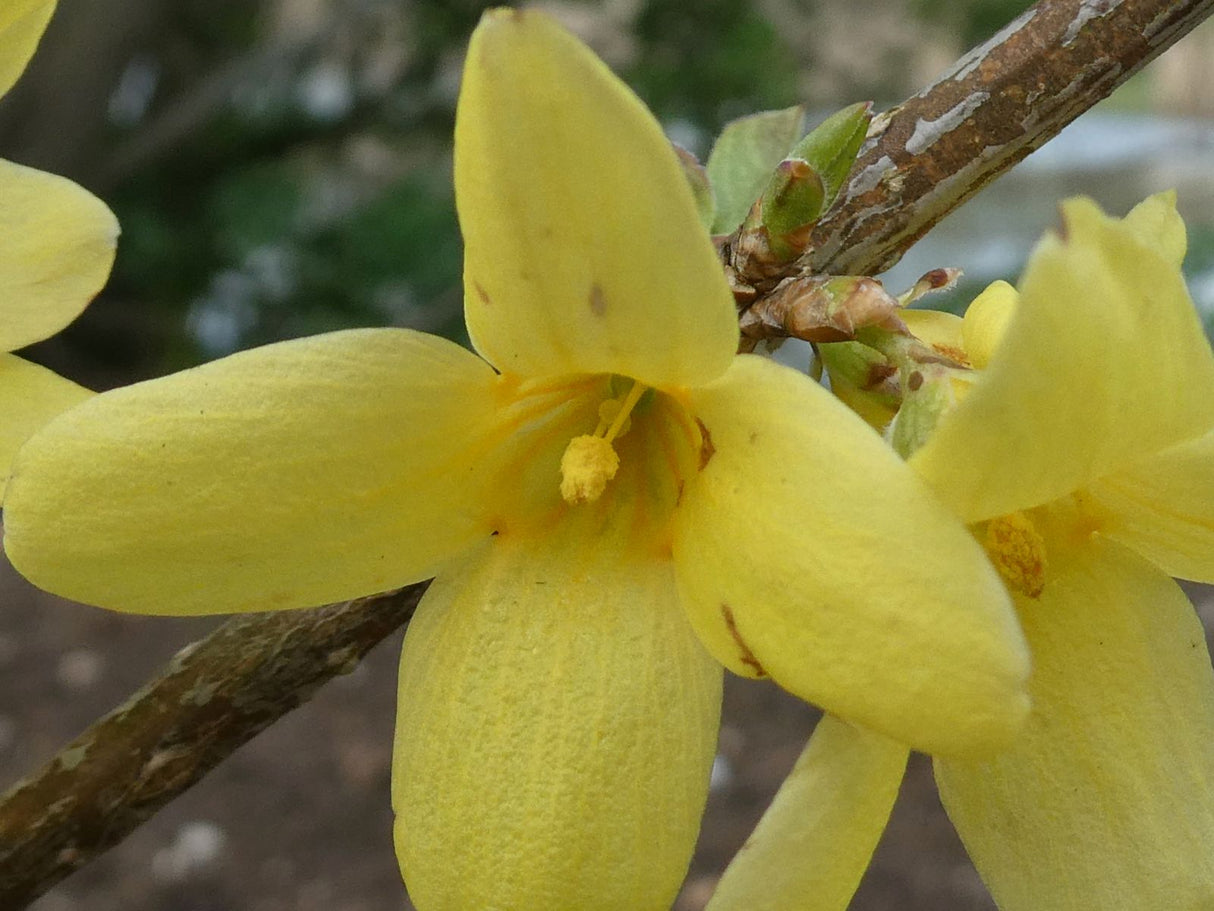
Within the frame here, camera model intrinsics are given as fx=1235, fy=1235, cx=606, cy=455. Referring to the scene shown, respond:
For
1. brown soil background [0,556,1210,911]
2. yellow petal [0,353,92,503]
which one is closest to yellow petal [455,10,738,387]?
yellow petal [0,353,92,503]

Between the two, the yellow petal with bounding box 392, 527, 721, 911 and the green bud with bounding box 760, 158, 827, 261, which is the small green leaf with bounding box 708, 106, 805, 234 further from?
the yellow petal with bounding box 392, 527, 721, 911

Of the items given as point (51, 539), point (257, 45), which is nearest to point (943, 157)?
point (51, 539)

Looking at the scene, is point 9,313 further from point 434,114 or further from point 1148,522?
point 434,114

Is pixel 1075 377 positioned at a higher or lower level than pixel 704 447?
higher

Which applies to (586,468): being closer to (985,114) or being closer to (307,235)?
(985,114)

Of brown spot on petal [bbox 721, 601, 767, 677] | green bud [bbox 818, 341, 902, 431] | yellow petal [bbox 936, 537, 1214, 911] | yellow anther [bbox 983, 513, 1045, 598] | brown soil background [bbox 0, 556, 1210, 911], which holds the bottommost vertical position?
brown soil background [bbox 0, 556, 1210, 911]

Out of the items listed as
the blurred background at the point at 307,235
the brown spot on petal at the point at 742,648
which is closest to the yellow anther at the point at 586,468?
the brown spot on petal at the point at 742,648

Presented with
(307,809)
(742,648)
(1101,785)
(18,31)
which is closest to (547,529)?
(742,648)
